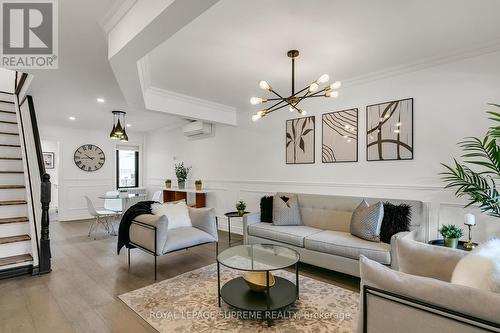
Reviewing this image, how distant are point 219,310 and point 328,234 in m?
1.71

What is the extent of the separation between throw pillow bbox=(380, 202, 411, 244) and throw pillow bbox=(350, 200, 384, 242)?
0.06 meters

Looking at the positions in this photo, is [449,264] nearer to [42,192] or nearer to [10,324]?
[10,324]

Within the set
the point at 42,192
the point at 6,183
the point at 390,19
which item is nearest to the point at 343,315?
the point at 390,19

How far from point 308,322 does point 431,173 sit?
2.39 m

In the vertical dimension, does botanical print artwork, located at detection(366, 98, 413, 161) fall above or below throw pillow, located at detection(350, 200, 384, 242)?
above

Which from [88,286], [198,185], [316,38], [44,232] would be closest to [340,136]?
[316,38]

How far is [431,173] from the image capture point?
3195 mm

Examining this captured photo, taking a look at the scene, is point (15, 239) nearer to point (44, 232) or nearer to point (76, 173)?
point (44, 232)

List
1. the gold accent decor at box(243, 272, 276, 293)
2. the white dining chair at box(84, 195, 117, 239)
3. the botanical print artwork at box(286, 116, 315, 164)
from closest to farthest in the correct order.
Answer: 1. the gold accent decor at box(243, 272, 276, 293)
2. the botanical print artwork at box(286, 116, 315, 164)
3. the white dining chair at box(84, 195, 117, 239)

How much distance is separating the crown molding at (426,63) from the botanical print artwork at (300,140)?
87 cm

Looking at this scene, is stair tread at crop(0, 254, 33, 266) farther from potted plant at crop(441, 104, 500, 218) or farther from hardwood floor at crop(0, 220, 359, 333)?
potted plant at crop(441, 104, 500, 218)

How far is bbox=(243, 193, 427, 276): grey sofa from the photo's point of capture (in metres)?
2.89

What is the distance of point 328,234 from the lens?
3.37 meters

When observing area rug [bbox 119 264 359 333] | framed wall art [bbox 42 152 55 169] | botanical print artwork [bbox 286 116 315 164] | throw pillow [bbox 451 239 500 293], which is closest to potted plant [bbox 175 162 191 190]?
botanical print artwork [bbox 286 116 315 164]
